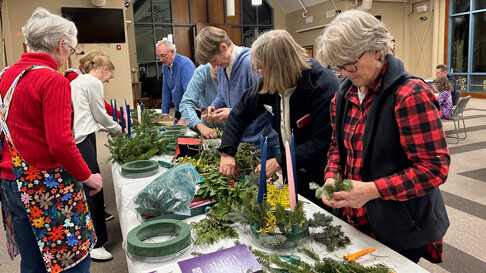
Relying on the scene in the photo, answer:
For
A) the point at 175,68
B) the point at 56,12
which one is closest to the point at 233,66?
the point at 175,68

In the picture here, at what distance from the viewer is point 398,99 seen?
1163 millimetres

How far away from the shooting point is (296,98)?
5.66 feet

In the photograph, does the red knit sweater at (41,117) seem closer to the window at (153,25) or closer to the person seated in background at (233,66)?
the person seated in background at (233,66)

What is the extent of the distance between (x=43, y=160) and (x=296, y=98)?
1.13 meters

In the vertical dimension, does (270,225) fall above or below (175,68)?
below

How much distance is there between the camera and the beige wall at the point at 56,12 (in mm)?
8461

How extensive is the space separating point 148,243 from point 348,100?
871 millimetres

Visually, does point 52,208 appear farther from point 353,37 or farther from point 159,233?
point 353,37

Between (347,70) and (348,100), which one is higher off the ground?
(347,70)

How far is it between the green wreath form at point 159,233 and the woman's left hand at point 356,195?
506 millimetres

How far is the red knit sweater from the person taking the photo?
1.45m

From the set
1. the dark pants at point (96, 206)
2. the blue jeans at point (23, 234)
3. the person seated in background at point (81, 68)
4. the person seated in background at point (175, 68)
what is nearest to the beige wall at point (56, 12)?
the person seated in background at point (175, 68)

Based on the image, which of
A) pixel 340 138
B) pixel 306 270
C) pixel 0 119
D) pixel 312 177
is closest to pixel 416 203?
pixel 340 138

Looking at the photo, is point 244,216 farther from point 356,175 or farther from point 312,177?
point 312,177
